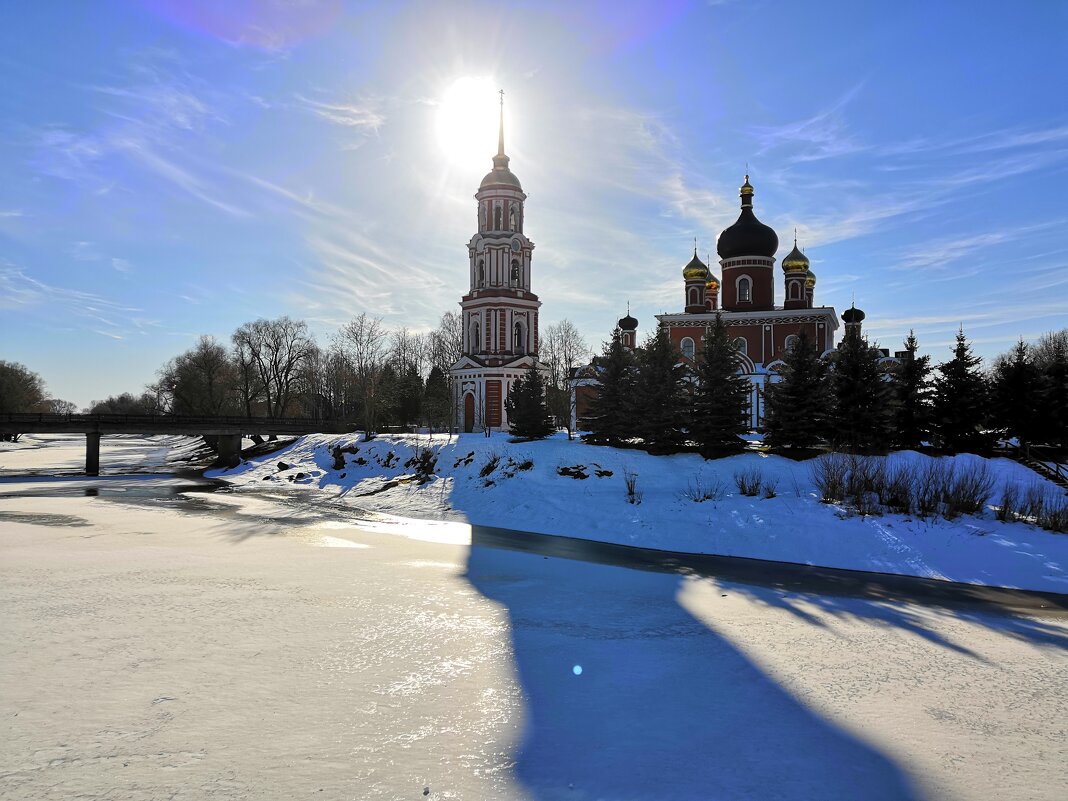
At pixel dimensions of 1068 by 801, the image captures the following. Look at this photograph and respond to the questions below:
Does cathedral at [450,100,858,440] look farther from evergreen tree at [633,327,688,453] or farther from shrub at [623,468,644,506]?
shrub at [623,468,644,506]

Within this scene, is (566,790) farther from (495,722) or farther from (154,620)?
(154,620)

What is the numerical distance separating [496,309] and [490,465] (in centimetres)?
1871

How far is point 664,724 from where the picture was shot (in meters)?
6.06

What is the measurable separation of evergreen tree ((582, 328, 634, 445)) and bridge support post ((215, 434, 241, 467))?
90.4 feet

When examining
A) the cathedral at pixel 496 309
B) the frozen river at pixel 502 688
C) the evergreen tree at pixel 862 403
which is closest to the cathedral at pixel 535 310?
the cathedral at pixel 496 309

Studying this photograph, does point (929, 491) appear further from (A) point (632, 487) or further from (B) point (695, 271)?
(B) point (695, 271)

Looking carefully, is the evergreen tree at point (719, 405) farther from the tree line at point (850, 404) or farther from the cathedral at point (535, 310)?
the cathedral at point (535, 310)

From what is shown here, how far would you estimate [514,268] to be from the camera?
150ft

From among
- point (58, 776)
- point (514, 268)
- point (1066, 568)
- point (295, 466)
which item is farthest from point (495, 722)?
point (514, 268)

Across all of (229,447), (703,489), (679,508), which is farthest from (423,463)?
(229,447)

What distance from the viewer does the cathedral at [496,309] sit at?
142 ft

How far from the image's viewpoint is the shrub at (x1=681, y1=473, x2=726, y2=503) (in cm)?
2134

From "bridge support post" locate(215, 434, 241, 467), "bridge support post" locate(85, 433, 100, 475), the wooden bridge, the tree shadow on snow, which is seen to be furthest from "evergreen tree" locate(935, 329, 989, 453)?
"bridge support post" locate(85, 433, 100, 475)

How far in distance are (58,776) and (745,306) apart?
49.9m
